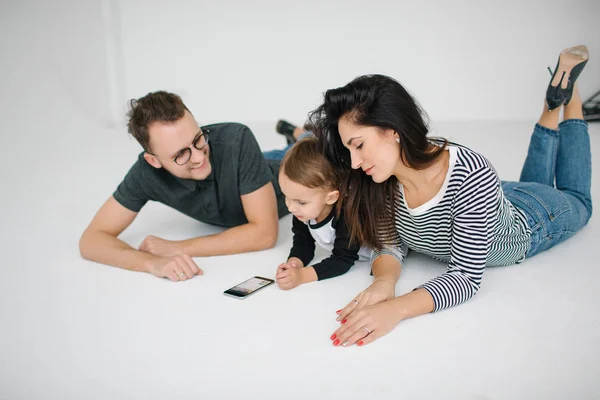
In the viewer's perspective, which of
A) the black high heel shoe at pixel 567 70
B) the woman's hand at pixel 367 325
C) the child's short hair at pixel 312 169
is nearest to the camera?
the woman's hand at pixel 367 325

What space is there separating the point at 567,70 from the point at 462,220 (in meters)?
1.10

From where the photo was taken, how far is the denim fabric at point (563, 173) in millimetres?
2455

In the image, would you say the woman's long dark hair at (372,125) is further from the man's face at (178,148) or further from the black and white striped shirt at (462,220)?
the man's face at (178,148)

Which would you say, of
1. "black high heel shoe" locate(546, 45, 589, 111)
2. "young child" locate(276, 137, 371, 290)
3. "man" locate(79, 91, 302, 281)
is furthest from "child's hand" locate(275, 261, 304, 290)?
"black high heel shoe" locate(546, 45, 589, 111)

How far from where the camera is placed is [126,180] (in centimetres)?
258

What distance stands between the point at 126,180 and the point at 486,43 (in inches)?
179

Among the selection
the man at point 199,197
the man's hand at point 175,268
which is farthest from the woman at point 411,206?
the man's hand at point 175,268

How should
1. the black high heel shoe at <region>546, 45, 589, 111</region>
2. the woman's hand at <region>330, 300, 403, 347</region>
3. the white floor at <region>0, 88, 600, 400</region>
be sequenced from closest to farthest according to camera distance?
the white floor at <region>0, 88, 600, 400</region>, the woman's hand at <region>330, 300, 403, 347</region>, the black high heel shoe at <region>546, 45, 589, 111</region>

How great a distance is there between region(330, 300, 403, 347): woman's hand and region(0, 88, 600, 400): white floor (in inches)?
1.2

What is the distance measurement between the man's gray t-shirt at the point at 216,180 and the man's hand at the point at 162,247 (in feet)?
0.58

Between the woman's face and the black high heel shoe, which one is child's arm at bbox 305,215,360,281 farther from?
the black high heel shoe

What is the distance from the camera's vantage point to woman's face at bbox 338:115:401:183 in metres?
1.85

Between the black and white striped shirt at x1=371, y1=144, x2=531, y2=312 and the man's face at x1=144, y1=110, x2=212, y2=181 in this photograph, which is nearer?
the black and white striped shirt at x1=371, y1=144, x2=531, y2=312

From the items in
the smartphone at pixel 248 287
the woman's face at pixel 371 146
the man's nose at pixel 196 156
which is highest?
the woman's face at pixel 371 146
